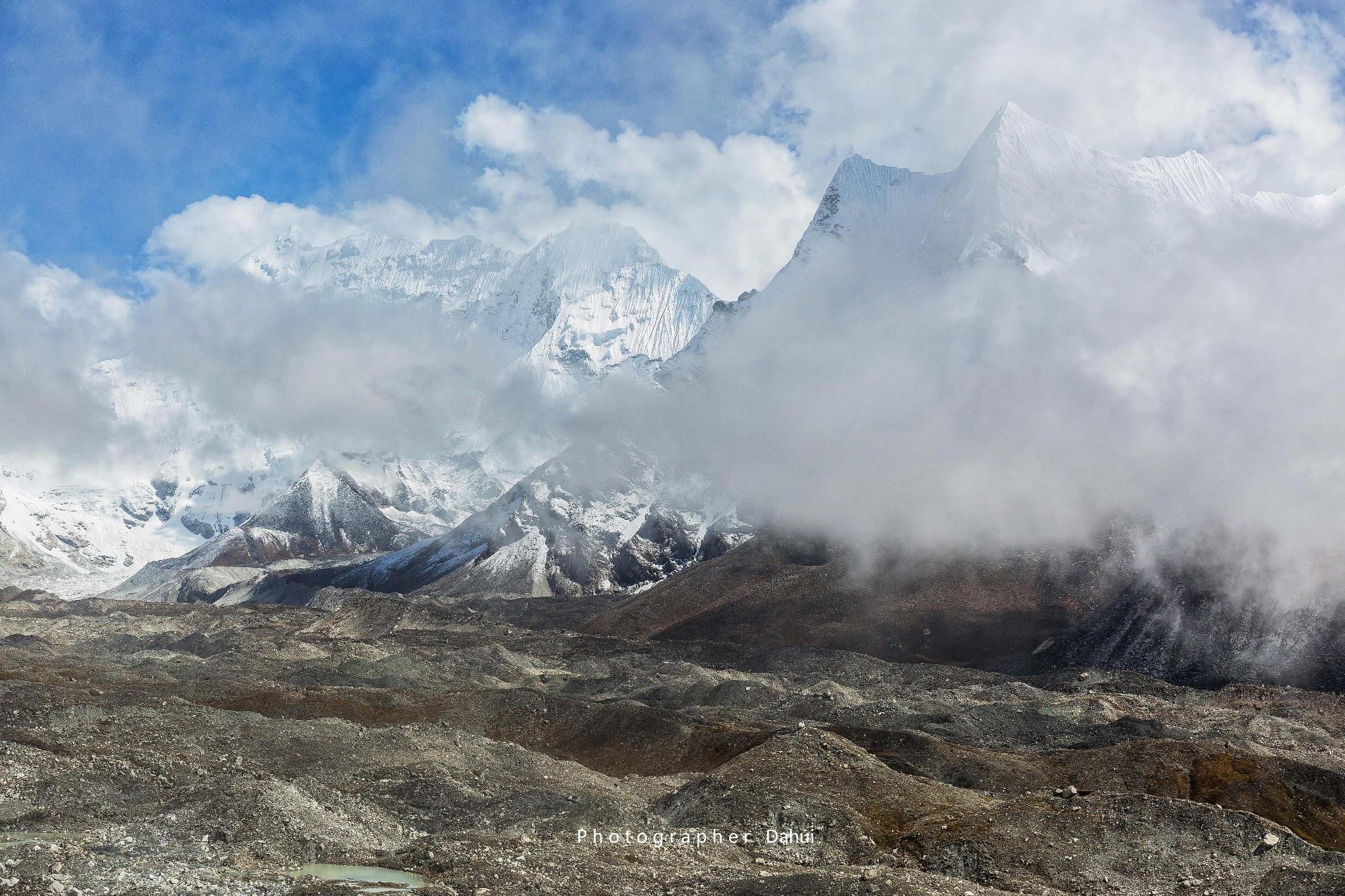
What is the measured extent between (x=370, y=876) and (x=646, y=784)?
26.4 metres

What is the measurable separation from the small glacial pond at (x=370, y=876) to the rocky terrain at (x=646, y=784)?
0.93 feet

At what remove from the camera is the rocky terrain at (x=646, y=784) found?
35.5m

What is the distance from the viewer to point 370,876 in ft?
113

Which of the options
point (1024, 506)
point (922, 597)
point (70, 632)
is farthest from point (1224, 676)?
point (70, 632)

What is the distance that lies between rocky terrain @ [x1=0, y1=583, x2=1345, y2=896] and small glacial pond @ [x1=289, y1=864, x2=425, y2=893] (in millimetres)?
283

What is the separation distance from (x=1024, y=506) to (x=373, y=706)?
13563 centimetres

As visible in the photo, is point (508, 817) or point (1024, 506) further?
point (1024, 506)

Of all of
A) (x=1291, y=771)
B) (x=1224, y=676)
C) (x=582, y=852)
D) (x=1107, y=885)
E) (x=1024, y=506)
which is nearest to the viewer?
(x=582, y=852)

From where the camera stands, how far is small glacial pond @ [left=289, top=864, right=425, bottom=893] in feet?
105

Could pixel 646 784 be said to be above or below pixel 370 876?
above

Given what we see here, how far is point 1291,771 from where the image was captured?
61031mm

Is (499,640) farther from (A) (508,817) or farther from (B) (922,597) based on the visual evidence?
(A) (508,817)

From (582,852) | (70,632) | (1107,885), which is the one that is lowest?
(1107,885)

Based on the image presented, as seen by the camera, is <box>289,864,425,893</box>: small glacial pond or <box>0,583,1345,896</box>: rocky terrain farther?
<box>0,583,1345,896</box>: rocky terrain
